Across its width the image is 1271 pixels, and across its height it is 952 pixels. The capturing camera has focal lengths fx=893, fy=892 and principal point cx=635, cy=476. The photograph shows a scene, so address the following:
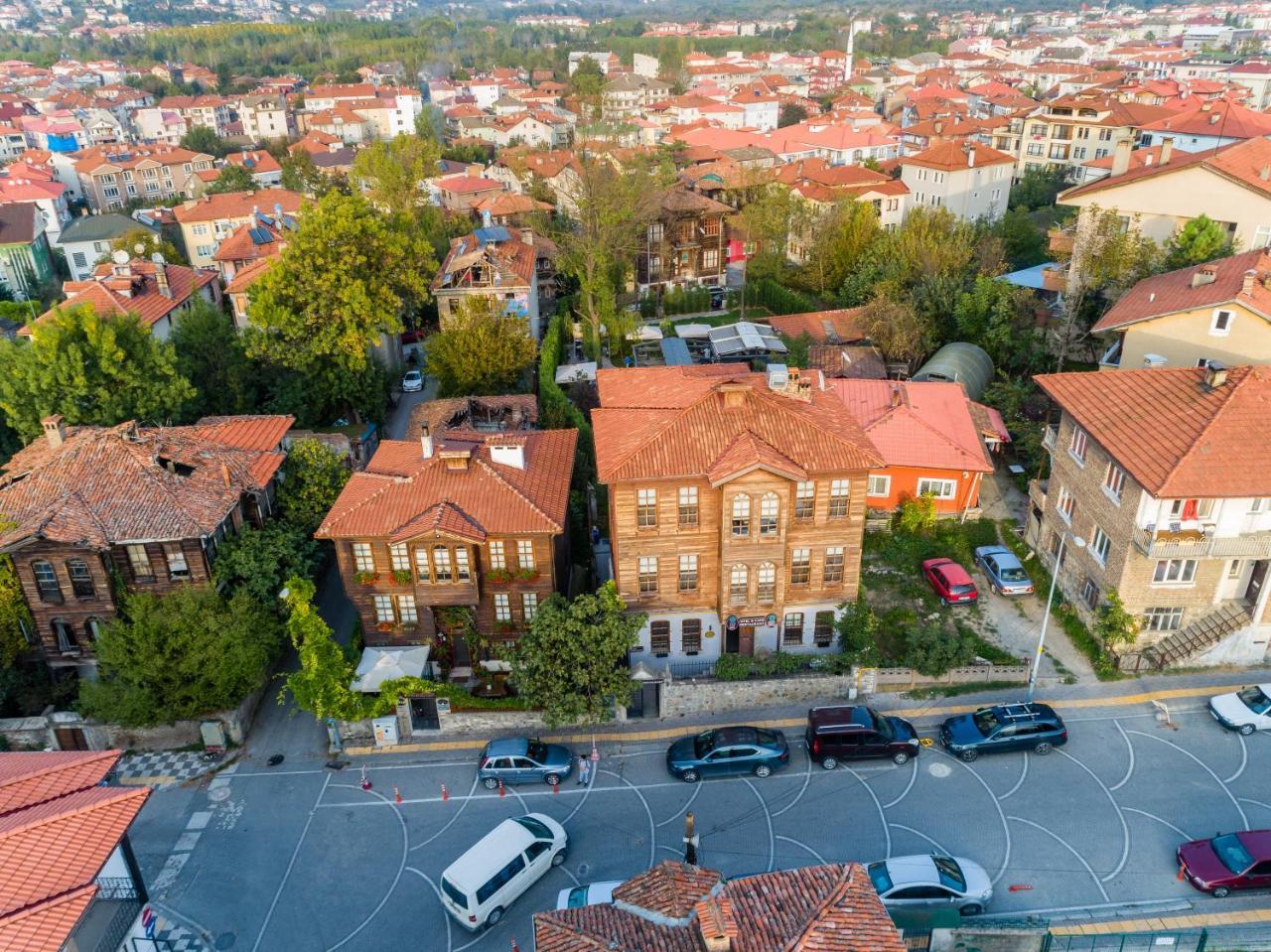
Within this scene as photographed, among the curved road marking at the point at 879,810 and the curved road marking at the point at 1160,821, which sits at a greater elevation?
the curved road marking at the point at 1160,821

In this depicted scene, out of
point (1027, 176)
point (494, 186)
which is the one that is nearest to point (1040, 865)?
point (494, 186)

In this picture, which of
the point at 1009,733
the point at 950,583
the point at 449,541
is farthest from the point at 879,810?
the point at 449,541

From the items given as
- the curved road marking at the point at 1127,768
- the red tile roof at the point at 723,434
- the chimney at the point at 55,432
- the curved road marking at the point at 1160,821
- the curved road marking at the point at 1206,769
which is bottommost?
the curved road marking at the point at 1127,768

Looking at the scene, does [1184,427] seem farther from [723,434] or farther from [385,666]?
[385,666]

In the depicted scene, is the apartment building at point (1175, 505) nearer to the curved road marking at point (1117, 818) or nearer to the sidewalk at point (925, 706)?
the sidewalk at point (925, 706)

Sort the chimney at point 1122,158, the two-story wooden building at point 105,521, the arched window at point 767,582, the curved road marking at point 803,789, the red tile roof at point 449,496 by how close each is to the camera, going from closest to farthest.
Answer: the curved road marking at point 803,789 < the red tile roof at point 449,496 < the two-story wooden building at point 105,521 < the arched window at point 767,582 < the chimney at point 1122,158

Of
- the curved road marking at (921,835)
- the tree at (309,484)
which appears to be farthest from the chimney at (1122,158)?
the tree at (309,484)

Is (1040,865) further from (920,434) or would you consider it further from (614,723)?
(920,434)

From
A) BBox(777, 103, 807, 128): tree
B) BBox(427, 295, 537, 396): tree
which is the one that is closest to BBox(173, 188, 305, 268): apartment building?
BBox(427, 295, 537, 396): tree
